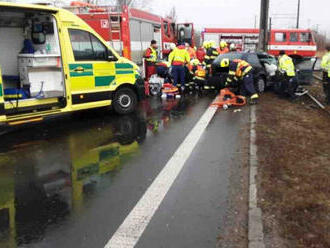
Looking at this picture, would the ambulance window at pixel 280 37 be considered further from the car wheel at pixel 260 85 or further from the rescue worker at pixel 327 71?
the rescue worker at pixel 327 71

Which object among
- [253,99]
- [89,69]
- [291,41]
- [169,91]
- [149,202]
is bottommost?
[149,202]

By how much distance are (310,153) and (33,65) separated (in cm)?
558

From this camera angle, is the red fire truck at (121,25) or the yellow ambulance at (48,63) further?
the red fire truck at (121,25)

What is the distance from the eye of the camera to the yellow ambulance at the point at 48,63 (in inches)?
306

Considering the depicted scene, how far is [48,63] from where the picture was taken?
7.99 metres

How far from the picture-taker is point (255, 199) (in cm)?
437

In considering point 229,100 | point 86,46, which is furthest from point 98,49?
point 229,100

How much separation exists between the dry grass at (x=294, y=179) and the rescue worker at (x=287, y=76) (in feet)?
9.06

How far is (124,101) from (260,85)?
5261mm

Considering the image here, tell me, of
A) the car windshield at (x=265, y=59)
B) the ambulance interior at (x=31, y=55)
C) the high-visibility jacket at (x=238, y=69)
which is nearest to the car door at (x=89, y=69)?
the ambulance interior at (x=31, y=55)

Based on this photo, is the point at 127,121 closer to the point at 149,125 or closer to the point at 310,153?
the point at 149,125

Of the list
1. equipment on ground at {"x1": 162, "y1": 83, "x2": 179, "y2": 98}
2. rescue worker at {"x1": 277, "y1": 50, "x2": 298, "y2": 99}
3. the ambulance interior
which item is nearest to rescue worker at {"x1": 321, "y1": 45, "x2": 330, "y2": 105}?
rescue worker at {"x1": 277, "y1": 50, "x2": 298, "y2": 99}

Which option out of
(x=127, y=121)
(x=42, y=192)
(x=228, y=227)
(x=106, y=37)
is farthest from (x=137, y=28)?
(x=228, y=227)

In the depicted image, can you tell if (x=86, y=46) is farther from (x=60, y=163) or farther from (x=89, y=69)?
(x=60, y=163)
